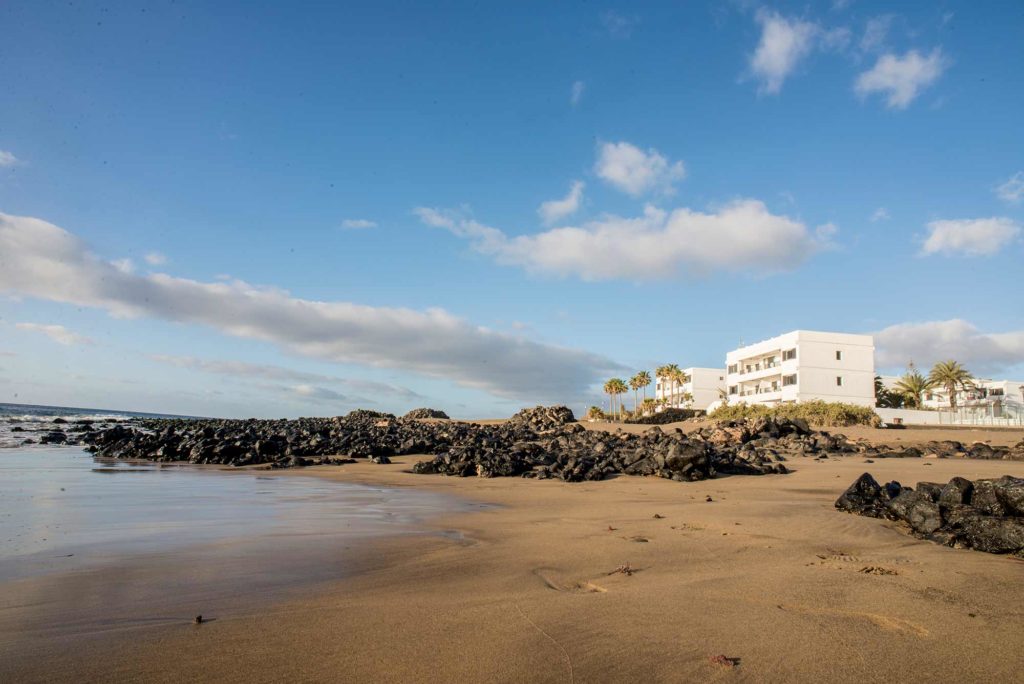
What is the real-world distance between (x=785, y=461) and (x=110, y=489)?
562 inches

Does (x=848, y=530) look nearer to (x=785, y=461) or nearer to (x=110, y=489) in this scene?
(x=785, y=461)

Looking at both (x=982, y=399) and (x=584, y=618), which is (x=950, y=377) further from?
(x=584, y=618)

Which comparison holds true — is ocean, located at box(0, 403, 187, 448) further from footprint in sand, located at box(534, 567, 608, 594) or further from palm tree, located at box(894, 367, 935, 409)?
palm tree, located at box(894, 367, 935, 409)

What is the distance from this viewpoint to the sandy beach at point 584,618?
2.62 meters

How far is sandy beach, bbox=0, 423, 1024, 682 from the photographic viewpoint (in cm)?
262

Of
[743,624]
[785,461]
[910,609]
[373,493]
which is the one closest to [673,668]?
[743,624]

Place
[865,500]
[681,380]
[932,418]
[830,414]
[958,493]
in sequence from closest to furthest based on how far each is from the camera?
[958,493] → [865,500] → [830,414] → [932,418] → [681,380]

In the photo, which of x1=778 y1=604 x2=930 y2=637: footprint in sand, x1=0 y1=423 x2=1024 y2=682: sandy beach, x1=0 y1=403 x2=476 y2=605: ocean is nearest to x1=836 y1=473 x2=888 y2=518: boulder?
x1=0 y1=423 x2=1024 y2=682: sandy beach

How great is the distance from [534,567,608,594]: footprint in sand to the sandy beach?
21mm

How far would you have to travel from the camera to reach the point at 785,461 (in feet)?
47.2

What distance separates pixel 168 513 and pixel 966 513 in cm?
875

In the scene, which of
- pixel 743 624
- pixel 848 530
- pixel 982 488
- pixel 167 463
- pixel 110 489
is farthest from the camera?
pixel 167 463

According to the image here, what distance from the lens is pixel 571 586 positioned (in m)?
4.14

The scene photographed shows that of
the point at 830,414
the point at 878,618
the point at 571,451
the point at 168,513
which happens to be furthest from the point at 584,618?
the point at 830,414
